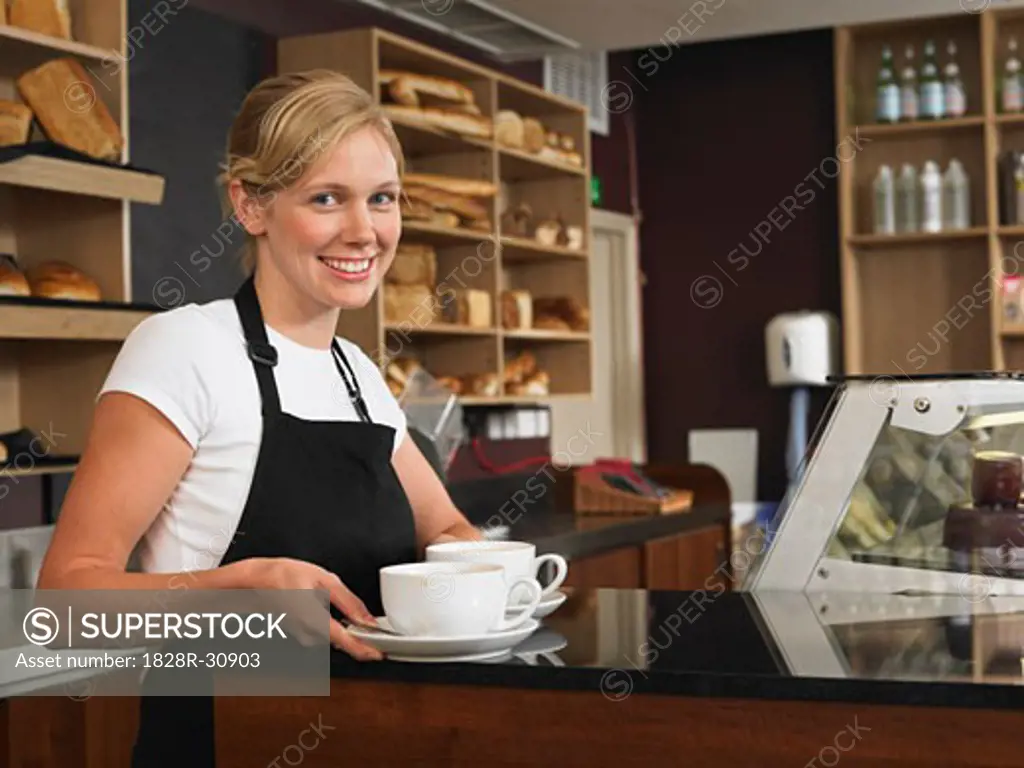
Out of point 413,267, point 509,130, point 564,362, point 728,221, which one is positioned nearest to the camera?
point 413,267

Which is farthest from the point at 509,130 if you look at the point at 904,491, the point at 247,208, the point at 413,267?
Result: the point at 247,208

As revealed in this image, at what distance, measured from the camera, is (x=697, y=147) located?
6.43m

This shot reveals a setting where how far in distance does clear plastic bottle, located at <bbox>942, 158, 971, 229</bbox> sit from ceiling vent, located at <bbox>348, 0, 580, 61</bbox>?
1589 millimetres

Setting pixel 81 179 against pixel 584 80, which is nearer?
pixel 81 179

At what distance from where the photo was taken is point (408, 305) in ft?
14.0

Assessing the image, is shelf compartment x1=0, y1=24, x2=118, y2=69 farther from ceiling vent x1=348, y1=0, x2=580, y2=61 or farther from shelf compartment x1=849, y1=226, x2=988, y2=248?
shelf compartment x1=849, y1=226, x2=988, y2=248

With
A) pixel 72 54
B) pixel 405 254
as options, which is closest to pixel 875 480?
pixel 72 54

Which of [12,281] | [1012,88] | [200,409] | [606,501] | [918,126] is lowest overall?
[606,501]

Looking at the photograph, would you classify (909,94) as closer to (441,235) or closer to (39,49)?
(441,235)

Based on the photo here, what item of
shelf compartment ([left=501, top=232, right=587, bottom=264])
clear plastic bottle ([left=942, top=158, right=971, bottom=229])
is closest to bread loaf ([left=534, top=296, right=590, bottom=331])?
shelf compartment ([left=501, top=232, right=587, bottom=264])

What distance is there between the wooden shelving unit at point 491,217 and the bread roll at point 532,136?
0.15ft

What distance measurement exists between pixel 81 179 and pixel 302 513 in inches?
63.7

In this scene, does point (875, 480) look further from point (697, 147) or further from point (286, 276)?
point (697, 147)

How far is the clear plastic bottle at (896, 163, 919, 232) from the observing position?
19.0 ft
